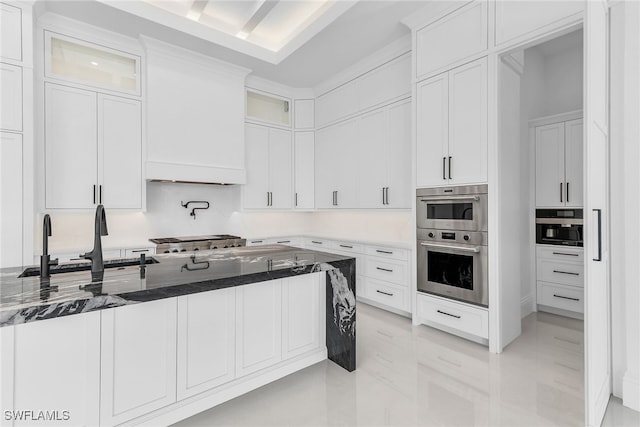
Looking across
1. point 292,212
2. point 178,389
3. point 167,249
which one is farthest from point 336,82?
point 178,389

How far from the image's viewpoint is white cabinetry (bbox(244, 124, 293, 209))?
485 cm

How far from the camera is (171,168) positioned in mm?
3936

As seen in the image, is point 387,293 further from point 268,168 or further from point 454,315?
point 268,168

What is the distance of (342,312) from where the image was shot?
94.7 inches

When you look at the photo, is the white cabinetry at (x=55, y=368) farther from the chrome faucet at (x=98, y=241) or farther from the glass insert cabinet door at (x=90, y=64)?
the glass insert cabinet door at (x=90, y=64)

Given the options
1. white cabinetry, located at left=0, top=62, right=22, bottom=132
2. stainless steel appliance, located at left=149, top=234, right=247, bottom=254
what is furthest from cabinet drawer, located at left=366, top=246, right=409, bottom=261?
white cabinetry, located at left=0, top=62, right=22, bottom=132

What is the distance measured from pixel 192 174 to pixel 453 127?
3.17 metres

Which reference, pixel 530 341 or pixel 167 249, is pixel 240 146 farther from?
pixel 530 341

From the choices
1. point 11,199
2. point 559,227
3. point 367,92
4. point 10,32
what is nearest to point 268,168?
point 367,92

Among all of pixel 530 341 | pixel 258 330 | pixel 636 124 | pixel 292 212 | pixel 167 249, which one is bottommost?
pixel 530 341

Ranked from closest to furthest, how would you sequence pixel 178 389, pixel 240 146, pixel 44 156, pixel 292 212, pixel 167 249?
pixel 178 389, pixel 44 156, pixel 167 249, pixel 240 146, pixel 292 212

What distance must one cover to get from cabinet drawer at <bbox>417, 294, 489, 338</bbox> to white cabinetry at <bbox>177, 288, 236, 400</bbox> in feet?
7.22

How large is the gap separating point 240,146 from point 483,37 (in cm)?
323

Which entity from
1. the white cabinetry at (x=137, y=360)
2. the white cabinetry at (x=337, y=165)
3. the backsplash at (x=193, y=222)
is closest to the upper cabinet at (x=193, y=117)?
the backsplash at (x=193, y=222)
